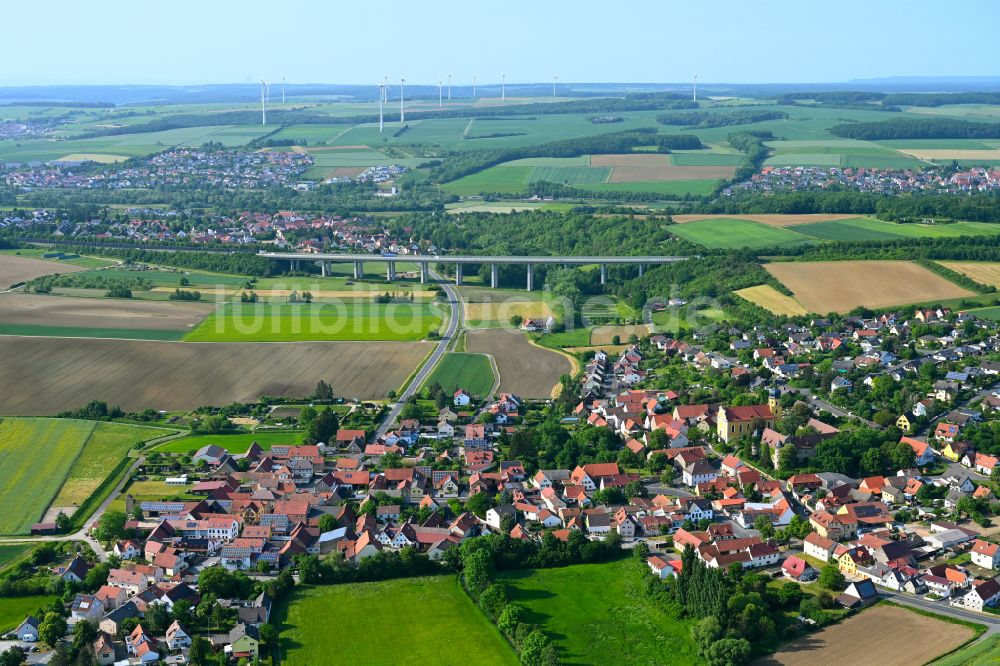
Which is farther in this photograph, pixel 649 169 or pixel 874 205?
pixel 649 169

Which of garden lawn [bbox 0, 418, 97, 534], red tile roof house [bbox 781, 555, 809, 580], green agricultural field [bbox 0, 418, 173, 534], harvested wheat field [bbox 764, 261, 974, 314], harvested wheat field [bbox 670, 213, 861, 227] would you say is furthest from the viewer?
harvested wheat field [bbox 670, 213, 861, 227]

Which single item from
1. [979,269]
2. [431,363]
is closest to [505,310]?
[431,363]

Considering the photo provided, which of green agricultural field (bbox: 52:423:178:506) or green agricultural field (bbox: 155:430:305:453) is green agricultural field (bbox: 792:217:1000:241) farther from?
green agricultural field (bbox: 52:423:178:506)

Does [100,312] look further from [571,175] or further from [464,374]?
[571,175]

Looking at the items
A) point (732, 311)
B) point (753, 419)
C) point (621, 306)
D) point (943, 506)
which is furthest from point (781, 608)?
point (621, 306)

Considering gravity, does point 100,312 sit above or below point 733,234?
below

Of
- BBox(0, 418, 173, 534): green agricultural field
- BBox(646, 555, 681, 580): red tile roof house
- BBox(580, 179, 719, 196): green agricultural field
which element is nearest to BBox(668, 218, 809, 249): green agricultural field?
BBox(580, 179, 719, 196): green agricultural field

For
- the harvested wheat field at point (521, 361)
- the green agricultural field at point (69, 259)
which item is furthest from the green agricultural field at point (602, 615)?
the green agricultural field at point (69, 259)
